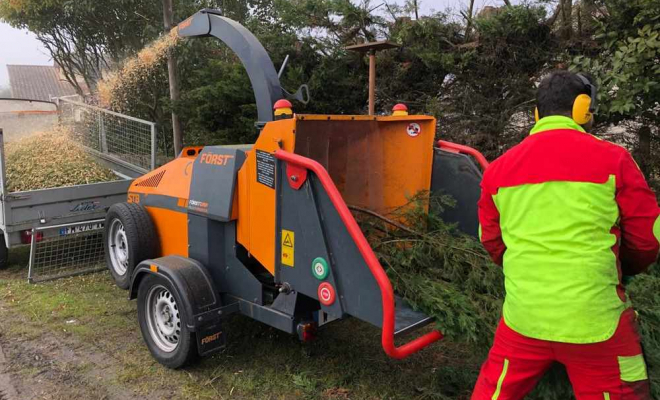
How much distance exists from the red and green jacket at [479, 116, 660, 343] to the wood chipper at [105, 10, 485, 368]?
78 cm

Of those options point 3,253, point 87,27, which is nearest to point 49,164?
point 3,253

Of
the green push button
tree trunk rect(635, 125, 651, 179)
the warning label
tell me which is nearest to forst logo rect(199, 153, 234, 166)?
the warning label

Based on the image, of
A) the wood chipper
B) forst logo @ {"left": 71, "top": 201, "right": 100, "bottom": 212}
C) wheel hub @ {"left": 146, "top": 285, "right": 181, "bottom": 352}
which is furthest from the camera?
forst logo @ {"left": 71, "top": 201, "right": 100, "bottom": 212}

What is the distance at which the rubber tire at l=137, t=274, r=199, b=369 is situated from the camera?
350 cm

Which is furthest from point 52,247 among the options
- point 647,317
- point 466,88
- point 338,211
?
point 647,317

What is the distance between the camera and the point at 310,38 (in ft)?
26.8

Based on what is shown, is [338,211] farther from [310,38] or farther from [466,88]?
[310,38]

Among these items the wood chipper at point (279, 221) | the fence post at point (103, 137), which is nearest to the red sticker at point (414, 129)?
the wood chipper at point (279, 221)

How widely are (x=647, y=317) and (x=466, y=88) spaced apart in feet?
15.9

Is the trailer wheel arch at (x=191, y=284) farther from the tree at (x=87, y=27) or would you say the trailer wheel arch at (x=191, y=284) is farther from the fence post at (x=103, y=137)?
the tree at (x=87, y=27)

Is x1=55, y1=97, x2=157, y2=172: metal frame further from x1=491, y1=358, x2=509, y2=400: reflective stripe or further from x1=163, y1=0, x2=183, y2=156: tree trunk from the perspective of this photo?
x1=491, y1=358, x2=509, y2=400: reflective stripe

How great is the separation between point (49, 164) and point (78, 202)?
802 millimetres

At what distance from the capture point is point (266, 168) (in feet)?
10.3

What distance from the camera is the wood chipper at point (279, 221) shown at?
281 centimetres
